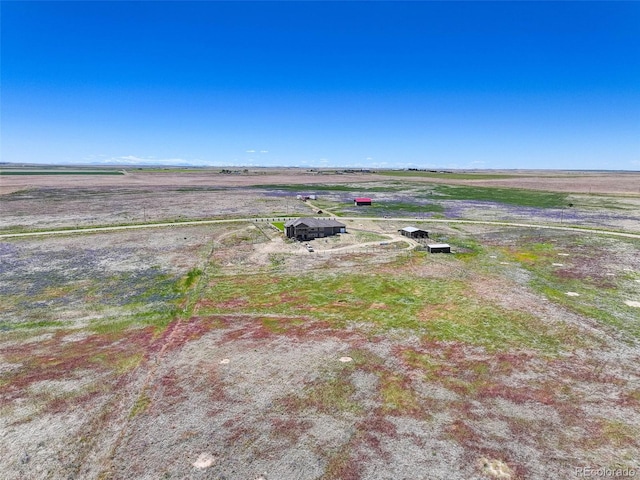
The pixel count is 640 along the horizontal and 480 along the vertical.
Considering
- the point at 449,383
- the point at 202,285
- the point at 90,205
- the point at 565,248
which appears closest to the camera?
the point at 449,383

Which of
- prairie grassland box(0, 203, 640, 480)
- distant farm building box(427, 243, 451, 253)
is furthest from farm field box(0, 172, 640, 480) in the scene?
distant farm building box(427, 243, 451, 253)

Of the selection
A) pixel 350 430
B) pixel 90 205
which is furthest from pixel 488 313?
pixel 90 205

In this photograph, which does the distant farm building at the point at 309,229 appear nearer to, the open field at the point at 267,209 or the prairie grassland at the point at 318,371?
the prairie grassland at the point at 318,371

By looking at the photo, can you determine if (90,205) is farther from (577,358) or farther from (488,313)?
(577,358)

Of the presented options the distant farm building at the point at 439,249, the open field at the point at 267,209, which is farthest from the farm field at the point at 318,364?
the open field at the point at 267,209

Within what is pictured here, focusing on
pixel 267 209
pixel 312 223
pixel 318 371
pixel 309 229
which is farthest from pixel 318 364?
pixel 267 209

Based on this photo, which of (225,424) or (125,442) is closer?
(125,442)
